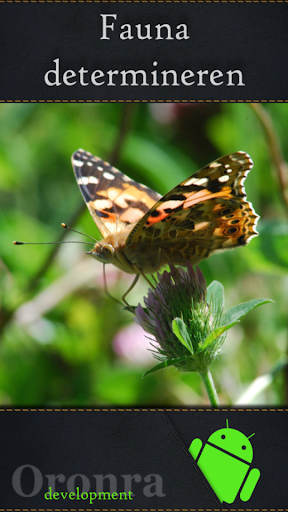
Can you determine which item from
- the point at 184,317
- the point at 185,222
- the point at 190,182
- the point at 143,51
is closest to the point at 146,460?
the point at 184,317

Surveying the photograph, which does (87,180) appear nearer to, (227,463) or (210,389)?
(210,389)

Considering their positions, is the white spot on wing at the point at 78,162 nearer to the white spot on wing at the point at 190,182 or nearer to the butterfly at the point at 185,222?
the butterfly at the point at 185,222

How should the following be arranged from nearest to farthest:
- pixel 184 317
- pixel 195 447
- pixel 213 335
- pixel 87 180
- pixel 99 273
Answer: pixel 213 335 → pixel 184 317 → pixel 195 447 → pixel 87 180 → pixel 99 273

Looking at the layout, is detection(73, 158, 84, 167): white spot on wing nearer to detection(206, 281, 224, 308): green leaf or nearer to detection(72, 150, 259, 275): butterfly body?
detection(72, 150, 259, 275): butterfly body

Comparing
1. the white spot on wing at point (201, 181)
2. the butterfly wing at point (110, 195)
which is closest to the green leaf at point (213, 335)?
the white spot on wing at point (201, 181)

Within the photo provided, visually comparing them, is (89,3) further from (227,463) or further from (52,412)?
(227,463)

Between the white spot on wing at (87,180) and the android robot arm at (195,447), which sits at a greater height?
the white spot on wing at (87,180)
